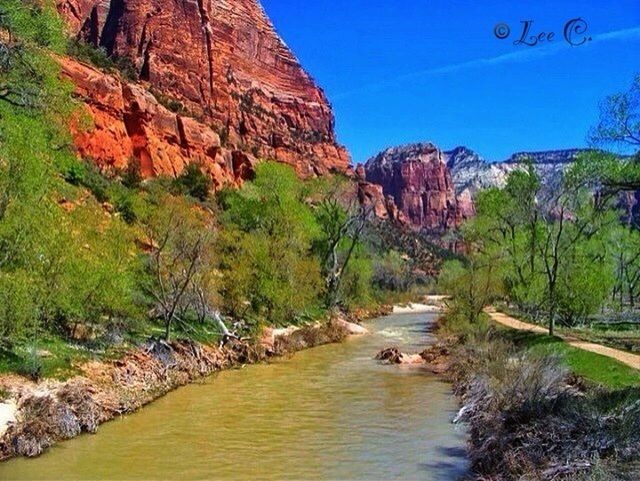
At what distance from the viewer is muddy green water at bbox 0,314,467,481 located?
44.3ft

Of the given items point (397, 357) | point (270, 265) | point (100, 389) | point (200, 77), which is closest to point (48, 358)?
point (100, 389)

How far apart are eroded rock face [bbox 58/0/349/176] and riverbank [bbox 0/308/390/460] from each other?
148 ft

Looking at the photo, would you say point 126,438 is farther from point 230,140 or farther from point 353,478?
Result: point 230,140

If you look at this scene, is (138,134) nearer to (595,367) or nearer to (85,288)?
(85,288)

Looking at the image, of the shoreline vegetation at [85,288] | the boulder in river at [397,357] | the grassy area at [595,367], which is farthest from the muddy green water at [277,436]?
the boulder in river at [397,357]

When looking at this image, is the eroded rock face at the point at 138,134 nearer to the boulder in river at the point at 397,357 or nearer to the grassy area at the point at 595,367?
the boulder in river at the point at 397,357

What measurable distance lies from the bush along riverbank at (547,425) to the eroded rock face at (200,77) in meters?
57.9

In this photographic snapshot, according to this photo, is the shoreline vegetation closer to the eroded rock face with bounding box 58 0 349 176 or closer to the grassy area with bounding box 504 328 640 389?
the grassy area with bounding box 504 328 640 389

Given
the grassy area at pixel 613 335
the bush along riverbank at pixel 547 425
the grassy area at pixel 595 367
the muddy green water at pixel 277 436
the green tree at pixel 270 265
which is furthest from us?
the green tree at pixel 270 265

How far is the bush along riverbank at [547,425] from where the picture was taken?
407 inches

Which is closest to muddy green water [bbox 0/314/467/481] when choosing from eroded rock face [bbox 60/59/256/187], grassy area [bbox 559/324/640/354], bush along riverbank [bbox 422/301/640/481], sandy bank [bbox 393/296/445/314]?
bush along riverbank [bbox 422/301/640/481]

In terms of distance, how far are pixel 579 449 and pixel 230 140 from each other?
9589 centimetres

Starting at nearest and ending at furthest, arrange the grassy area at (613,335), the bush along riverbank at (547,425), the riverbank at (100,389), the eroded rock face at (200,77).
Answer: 1. the bush along riverbank at (547,425)
2. the riverbank at (100,389)
3. the grassy area at (613,335)
4. the eroded rock face at (200,77)

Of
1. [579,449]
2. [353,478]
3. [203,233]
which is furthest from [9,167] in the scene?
[579,449]
